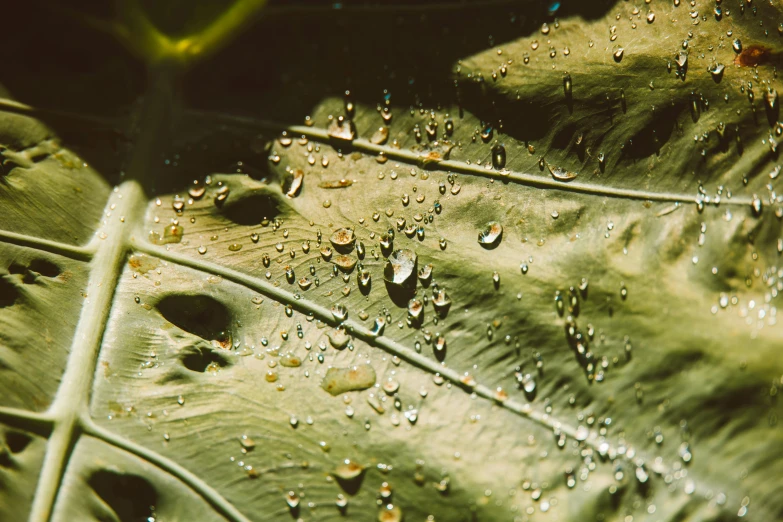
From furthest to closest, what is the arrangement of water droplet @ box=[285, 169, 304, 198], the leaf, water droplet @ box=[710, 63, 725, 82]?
water droplet @ box=[285, 169, 304, 198] < water droplet @ box=[710, 63, 725, 82] < the leaf

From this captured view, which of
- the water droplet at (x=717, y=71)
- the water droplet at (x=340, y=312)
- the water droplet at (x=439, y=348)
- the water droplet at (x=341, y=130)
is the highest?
the water droplet at (x=341, y=130)

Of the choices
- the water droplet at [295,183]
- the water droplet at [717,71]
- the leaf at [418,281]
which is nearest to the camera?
the leaf at [418,281]

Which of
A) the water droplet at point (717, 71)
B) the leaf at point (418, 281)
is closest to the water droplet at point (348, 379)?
the leaf at point (418, 281)

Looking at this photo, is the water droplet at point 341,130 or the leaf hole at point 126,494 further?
the water droplet at point 341,130

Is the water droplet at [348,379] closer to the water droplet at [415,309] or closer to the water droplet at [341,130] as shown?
the water droplet at [415,309]

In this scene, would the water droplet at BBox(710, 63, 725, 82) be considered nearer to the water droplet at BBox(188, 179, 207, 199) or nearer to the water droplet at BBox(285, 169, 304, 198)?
the water droplet at BBox(285, 169, 304, 198)

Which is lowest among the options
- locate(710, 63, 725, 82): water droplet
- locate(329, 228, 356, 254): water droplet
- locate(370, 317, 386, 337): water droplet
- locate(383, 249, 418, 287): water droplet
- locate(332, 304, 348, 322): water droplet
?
locate(370, 317, 386, 337): water droplet

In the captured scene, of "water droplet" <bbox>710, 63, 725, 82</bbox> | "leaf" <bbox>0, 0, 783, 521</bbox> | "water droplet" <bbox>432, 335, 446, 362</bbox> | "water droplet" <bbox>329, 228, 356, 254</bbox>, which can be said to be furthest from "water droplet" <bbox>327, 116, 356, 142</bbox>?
"water droplet" <bbox>710, 63, 725, 82</bbox>

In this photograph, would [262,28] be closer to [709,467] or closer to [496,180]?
[496,180]

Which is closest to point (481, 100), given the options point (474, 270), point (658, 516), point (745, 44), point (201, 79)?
point (474, 270)

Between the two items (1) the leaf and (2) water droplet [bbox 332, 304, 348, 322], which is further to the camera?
(2) water droplet [bbox 332, 304, 348, 322]
